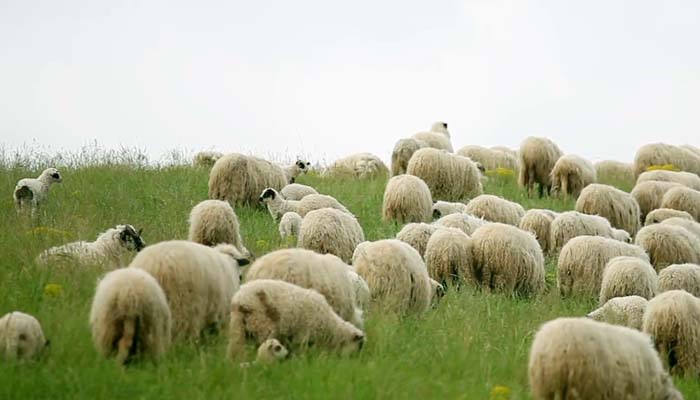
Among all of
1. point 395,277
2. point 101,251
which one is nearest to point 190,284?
point 395,277

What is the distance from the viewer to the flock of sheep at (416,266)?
10719 mm

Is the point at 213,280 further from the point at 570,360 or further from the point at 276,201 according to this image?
the point at 276,201

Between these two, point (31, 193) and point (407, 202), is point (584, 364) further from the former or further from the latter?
point (31, 193)

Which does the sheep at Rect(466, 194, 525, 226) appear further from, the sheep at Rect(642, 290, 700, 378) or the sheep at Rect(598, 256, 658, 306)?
the sheep at Rect(642, 290, 700, 378)

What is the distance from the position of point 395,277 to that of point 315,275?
2.15 meters

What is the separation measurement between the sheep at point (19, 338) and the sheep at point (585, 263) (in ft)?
29.9

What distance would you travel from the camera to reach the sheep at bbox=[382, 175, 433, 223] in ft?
67.3

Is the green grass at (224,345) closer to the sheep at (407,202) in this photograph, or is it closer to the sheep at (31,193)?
the sheep at (31,193)

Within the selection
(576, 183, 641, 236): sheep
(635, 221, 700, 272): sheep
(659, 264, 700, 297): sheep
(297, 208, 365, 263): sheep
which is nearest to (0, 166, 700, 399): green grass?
(297, 208, 365, 263): sheep

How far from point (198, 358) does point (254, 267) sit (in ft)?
5.49

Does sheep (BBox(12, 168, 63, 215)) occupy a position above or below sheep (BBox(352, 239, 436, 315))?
above

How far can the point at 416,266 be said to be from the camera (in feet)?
46.5

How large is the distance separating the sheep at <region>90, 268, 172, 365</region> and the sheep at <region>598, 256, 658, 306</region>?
7.75 metres

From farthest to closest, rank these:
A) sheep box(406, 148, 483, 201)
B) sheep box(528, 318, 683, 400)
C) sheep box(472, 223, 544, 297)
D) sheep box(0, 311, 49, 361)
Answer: sheep box(406, 148, 483, 201) < sheep box(472, 223, 544, 297) < sheep box(528, 318, 683, 400) < sheep box(0, 311, 49, 361)
